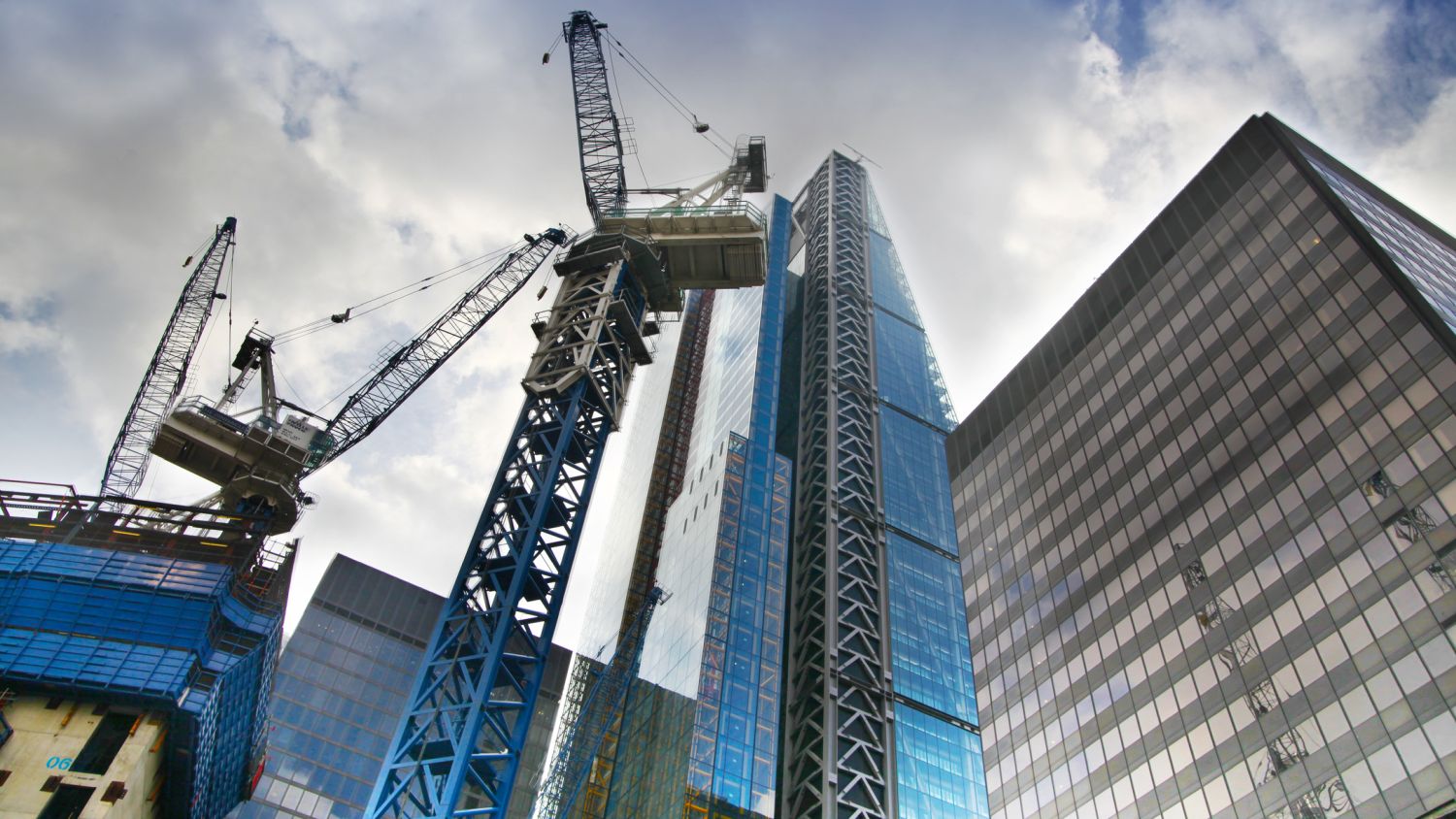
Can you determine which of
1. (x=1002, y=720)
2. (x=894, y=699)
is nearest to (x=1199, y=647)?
(x=1002, y=720)

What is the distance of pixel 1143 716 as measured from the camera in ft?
214

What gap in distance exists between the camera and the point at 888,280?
140m

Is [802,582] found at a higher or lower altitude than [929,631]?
higher

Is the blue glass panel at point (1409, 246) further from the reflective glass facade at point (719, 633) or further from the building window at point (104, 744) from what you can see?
the building window at point (104, 744)

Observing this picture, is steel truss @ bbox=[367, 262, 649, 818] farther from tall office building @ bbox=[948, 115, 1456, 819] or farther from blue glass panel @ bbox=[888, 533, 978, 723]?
blue glass panel @ bbox=[888, 533, 978, 723]

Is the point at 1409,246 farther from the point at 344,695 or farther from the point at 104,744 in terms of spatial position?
the point at 344,695

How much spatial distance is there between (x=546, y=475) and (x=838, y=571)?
60.7 m

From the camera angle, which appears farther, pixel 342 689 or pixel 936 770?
pixel 342 689

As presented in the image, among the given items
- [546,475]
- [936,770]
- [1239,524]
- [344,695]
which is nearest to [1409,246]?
[1239,524]

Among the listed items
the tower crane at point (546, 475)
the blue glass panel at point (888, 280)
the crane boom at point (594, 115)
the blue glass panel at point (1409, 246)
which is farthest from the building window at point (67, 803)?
the blue glass panel at point (888, 280)

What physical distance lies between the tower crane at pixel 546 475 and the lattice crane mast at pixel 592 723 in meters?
35.8

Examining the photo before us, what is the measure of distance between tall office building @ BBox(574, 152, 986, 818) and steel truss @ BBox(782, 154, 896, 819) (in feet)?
0.75

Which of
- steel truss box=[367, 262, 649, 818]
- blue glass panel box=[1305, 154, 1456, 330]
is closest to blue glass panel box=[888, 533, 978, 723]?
blue glass panel box=[1305, 154, 1456, 330]

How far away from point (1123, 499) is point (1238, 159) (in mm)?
31852
